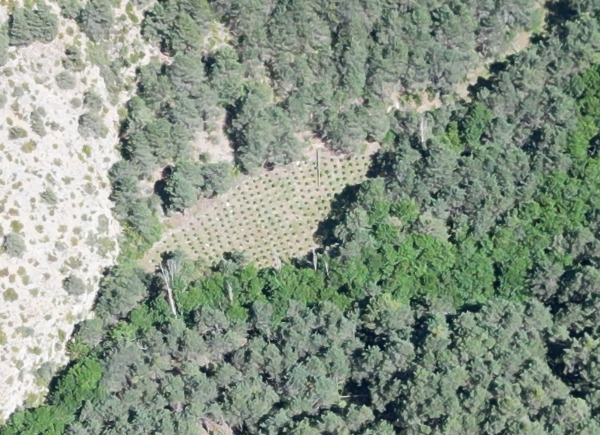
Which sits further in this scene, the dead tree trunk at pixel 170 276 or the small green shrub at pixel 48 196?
the dead tree trunk at pixel 170 276

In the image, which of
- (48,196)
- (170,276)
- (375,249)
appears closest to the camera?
(48,196)

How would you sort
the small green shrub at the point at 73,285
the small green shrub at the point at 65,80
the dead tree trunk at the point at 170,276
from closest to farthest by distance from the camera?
the small green shrub at the point at 73,285 < the dead tree trunk at the point at 170,276 < the small green shrub at the point at 65,80

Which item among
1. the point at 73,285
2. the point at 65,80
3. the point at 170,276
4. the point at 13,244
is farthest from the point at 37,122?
the point at 170,276

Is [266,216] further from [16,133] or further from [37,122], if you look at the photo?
[16,133]

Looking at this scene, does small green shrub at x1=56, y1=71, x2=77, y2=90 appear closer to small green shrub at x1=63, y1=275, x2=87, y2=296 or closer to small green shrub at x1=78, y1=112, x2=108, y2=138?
small green shrub at x1=78, y1=112, x2=108, y2=138

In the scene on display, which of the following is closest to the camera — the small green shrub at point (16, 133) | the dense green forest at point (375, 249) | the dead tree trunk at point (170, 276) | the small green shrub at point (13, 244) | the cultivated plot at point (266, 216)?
the dense green forest at point (375, 249)

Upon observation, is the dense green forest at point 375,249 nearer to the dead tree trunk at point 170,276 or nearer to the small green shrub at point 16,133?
the dead tree trunk at point 170,276

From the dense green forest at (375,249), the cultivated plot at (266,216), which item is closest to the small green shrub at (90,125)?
the dense green forest at (375,249)

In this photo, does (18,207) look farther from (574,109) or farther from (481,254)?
(574,109)

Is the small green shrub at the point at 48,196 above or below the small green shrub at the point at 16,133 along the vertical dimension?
below
